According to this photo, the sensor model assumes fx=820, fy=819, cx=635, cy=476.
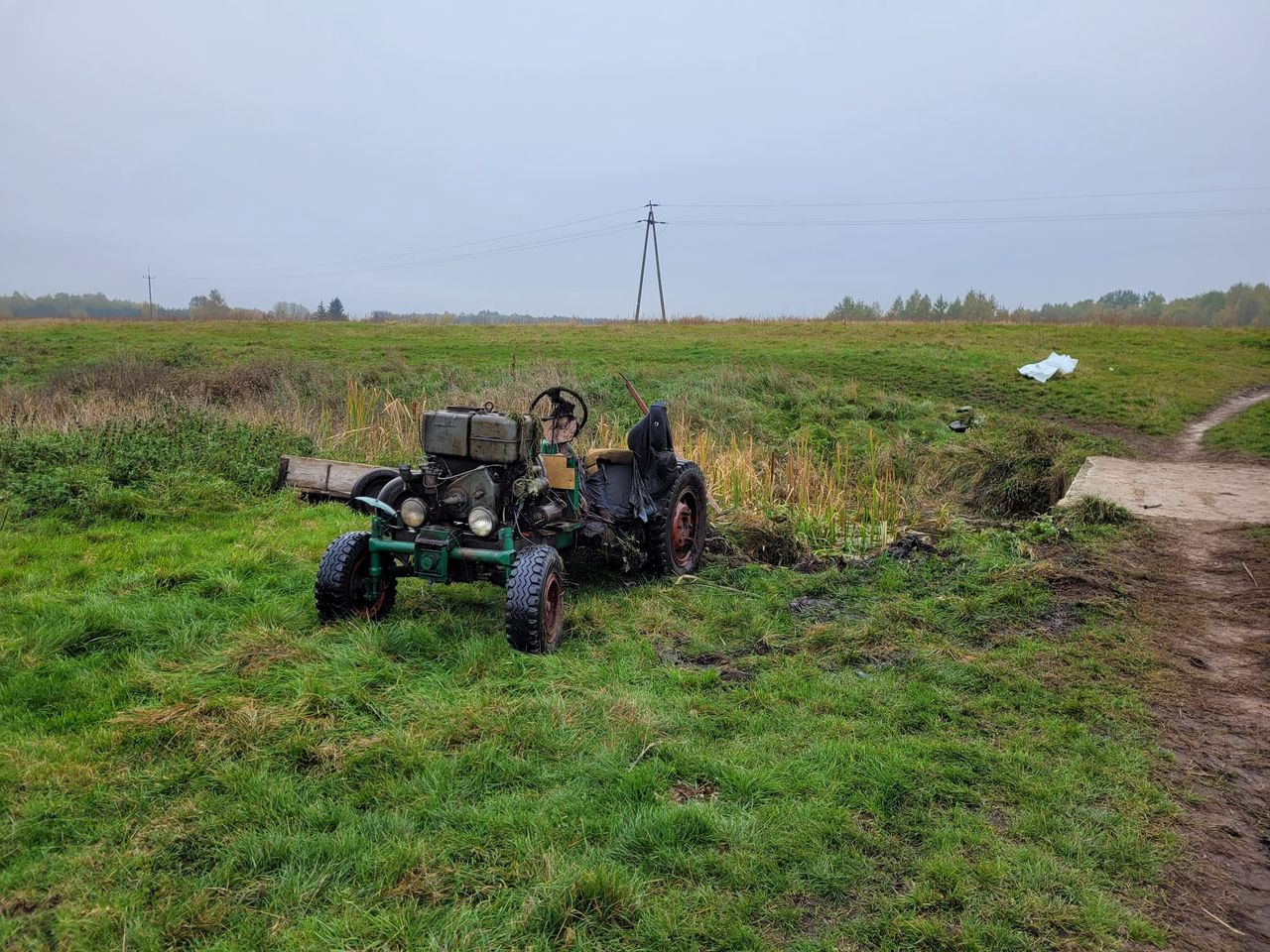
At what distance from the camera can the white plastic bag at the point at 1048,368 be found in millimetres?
20438

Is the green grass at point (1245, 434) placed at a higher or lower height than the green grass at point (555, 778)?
higher

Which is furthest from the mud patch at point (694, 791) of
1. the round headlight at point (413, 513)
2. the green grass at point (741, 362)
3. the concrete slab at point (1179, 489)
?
the green grass at point (741, 362)

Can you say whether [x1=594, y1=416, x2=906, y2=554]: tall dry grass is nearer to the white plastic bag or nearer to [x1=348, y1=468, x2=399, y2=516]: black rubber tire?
[x1=348, y1=468, x2=399, y2=516]: black rubber tire

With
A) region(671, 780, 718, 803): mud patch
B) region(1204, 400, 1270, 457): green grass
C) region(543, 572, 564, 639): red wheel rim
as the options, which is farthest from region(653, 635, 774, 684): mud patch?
region(1204, 400, 1270, 457): green grass

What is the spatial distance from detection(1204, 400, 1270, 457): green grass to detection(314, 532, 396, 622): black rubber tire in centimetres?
1440

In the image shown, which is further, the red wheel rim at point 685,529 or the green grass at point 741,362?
the green grass at point 741,362

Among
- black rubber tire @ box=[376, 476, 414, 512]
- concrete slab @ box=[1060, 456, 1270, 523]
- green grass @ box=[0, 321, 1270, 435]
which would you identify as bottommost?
concrete slab @ box=[1060, 456, 1270, 523]

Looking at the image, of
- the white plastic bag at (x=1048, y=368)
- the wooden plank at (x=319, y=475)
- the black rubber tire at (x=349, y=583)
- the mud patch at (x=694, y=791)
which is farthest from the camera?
the white plastic bag at (x=1048, y=368)

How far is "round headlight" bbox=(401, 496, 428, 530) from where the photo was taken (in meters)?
5.09

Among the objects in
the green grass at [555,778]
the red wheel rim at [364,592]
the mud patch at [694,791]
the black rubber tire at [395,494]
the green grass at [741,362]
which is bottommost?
the mud patch at [694,791]

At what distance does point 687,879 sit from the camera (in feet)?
9.46

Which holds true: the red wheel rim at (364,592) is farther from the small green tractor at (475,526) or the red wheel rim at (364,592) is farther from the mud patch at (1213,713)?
the mud patch at (1213,713)

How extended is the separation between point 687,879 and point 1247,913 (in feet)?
6.51

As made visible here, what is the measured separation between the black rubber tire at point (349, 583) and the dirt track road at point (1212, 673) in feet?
14.2
